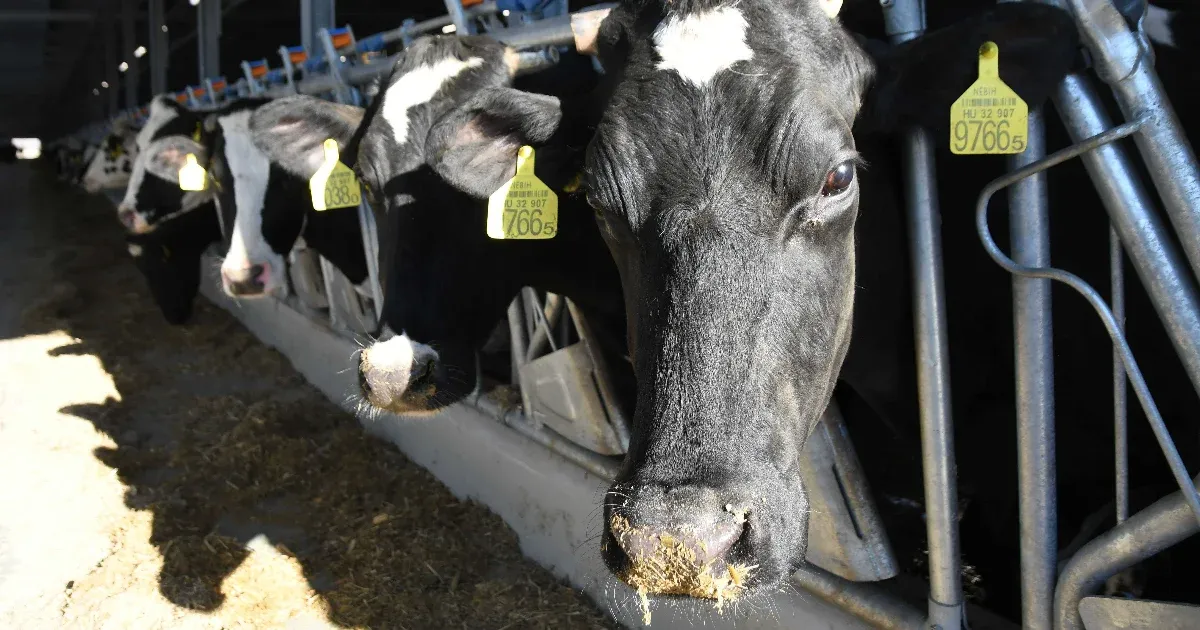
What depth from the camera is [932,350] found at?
1878 mm

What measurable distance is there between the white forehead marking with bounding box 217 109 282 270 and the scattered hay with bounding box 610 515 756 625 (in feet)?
13.2

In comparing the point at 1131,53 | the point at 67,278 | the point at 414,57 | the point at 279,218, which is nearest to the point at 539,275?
the point at 414,57

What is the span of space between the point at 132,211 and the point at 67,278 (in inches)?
146

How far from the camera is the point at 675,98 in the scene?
5.57ft

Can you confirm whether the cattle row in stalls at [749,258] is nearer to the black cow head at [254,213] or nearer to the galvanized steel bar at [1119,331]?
the galvanized steel bar at [1119,331]

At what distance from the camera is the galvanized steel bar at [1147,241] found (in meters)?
1.55

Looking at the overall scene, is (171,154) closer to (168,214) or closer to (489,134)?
(168,214)

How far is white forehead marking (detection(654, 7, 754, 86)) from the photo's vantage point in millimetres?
1708

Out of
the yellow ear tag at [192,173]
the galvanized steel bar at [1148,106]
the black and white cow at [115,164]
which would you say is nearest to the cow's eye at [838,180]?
the galvanized steel bar at [1148,106]

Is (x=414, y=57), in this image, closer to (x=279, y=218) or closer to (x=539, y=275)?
(x=539, y=275)

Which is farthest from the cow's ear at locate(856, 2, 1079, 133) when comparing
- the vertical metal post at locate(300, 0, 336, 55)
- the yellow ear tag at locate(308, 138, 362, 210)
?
the vertical metal post at locate(300, 0, 336, 55)

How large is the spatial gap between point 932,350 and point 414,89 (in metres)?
2.02

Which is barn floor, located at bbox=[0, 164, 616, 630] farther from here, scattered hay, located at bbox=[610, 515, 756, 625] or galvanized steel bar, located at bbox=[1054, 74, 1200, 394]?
galvanized steel bar, located at bbox=[1054, 74, 1200, 394]

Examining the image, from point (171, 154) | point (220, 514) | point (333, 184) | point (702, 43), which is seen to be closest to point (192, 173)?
point (171, 154)
